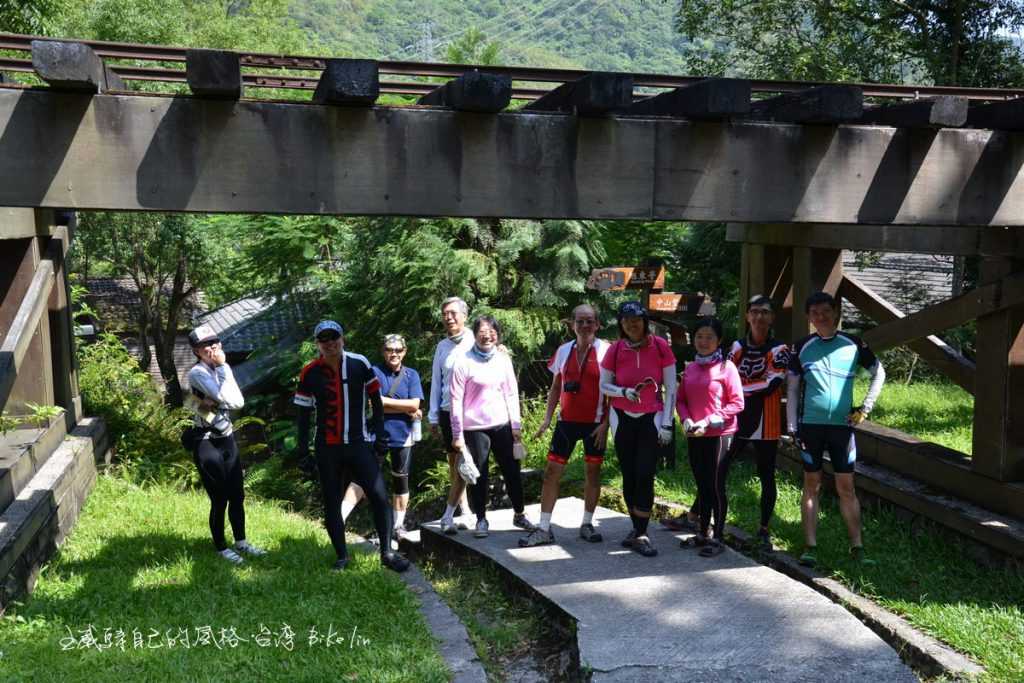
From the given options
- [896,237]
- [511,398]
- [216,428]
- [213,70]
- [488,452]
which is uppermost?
[213,70]

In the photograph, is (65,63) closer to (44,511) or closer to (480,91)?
(480,91)

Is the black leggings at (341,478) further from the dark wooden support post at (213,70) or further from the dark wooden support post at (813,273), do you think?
the dark wooden support post at (813,273)

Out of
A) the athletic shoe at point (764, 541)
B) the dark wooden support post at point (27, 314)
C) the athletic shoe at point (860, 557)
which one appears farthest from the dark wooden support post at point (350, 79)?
the dark wooden support post at point (27, 314)

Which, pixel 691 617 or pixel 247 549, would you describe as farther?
pixel 247 549

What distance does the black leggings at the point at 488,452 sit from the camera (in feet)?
22.5

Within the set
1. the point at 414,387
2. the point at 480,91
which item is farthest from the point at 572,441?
the point at 480,91

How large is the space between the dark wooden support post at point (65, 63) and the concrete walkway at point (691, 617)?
3753 millimetres

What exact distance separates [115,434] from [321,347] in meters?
5.24

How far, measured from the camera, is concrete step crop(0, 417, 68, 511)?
6.32m

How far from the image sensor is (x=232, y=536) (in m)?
7.15

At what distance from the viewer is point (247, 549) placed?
670 cm

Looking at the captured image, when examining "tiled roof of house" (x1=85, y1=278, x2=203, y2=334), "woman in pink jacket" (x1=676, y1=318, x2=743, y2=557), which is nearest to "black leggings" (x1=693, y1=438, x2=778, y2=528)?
"woman in pink jacket" (x1=676, y1=318, x2=743, y2=557)

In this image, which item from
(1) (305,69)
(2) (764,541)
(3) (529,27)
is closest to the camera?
(1) (305,69)

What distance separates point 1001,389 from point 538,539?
3370 mm
